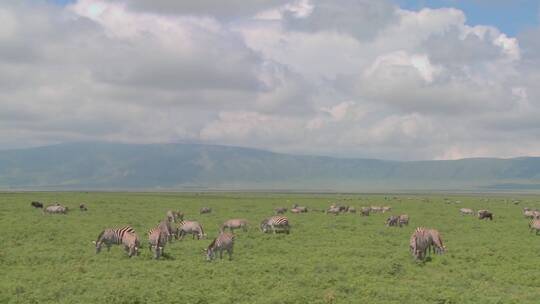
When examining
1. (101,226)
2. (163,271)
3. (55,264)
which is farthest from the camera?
(101,226)

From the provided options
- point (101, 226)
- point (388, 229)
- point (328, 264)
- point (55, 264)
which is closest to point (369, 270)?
point (328, 264)

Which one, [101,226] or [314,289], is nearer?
[314,289]

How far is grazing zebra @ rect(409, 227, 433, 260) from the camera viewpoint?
92.6ft

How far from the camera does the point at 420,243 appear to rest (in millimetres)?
28547

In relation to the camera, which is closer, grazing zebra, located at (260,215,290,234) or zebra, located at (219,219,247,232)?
grazing zebra, located at (260,215,290,234)

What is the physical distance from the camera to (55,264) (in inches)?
1046

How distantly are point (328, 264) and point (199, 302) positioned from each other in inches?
348

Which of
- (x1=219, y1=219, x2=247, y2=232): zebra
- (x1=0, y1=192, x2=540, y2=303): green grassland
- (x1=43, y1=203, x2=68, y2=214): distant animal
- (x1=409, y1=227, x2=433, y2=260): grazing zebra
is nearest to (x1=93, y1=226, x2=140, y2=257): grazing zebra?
(x1=0, y1=192, x2=540, y2=303): green grassland

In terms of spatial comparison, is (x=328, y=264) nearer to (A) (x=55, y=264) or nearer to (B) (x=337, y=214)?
(A) (x=55, y=264)

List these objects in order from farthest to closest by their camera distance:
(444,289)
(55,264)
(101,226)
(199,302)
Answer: (101,226) < (55,264) < (444,289) < (199,302)

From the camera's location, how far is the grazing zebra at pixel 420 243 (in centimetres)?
2823

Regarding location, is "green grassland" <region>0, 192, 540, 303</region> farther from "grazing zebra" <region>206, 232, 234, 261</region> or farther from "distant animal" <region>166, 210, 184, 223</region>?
"distant animal" <region>166, 210, 184, 223</region>

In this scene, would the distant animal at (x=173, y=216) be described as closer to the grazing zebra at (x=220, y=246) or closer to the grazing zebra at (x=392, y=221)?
the grazing zebra at (x=392, y=221)

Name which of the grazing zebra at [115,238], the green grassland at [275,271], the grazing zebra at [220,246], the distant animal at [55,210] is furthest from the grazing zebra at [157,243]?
the distant animal at [55,210]
